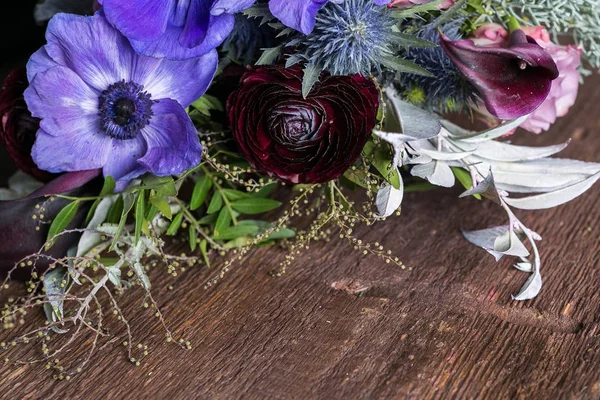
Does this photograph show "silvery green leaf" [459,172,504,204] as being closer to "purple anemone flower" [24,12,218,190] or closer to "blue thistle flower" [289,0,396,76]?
"blue thistle flower" [289,0,396,76]

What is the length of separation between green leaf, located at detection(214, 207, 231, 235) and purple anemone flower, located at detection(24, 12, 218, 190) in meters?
0.10

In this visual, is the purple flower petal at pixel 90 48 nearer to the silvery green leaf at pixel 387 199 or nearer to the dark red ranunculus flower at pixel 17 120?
the dark red ranunculus flower at pixel 17 120

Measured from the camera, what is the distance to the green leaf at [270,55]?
678 mm

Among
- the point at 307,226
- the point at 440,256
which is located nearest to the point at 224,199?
the point at 307,226

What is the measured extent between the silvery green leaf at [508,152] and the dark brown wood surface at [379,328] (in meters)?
0.07

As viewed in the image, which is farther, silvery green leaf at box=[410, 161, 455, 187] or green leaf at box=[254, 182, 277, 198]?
green leaf at box=[254, 182, 277, 198]

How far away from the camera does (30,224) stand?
0.71 meters

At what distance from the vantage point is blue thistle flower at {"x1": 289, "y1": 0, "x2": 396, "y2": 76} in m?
0.64

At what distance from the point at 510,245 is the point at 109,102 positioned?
385 millimetres

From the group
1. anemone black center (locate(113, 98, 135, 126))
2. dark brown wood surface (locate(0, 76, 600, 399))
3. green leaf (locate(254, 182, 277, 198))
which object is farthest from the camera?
green leaf (locate(254, 182, 277, 198))

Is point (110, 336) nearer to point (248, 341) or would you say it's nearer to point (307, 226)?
point (248, 341)

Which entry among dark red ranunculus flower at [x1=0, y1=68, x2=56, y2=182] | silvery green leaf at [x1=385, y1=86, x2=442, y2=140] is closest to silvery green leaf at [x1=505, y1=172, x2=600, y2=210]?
silvery green leaf at [x1=385, y1=86, x2=442, y2=140]

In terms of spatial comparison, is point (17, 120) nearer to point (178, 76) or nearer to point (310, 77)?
point (178, 76)

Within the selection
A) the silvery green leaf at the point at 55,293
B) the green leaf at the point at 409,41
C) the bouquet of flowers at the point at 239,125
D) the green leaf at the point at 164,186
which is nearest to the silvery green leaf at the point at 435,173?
the bouquet of flowers at the point at 239,125
